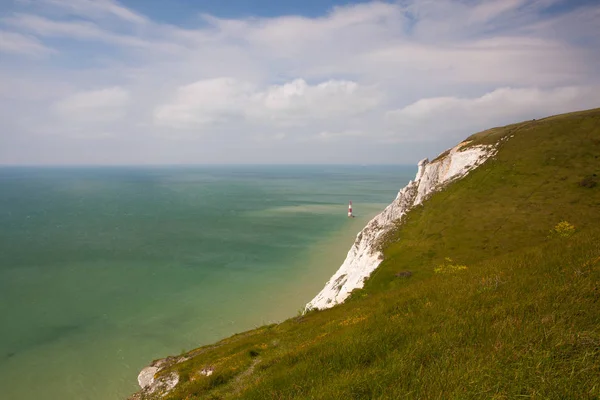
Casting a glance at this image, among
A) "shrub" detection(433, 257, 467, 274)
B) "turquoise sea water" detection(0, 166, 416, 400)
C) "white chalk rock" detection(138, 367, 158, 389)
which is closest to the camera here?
"white chalk rock" detection(138, 367, 158, 389)

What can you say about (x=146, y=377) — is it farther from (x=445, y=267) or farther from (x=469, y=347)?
(x=445, y=267)

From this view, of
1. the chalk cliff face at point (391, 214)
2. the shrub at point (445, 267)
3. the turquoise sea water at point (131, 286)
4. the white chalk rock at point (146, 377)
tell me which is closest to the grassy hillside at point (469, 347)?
the white chalk rock at point (146, 377)

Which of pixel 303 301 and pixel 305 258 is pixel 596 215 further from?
pixel 305 258

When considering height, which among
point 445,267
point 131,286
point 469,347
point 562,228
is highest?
point 469,347

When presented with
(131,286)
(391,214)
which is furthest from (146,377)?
(391,214)

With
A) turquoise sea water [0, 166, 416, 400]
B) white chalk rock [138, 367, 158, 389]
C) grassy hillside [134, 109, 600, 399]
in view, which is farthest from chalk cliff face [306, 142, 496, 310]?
grassy hillside [134, 109, 600, 399]

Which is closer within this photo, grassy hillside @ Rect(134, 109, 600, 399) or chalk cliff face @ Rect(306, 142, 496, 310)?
grassy hillside @ Rect(134, 109, 600, 399)

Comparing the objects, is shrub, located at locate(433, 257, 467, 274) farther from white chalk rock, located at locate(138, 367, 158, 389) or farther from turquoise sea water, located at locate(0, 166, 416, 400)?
white chalk rock, located at locate(138, 367, 158, 389)
